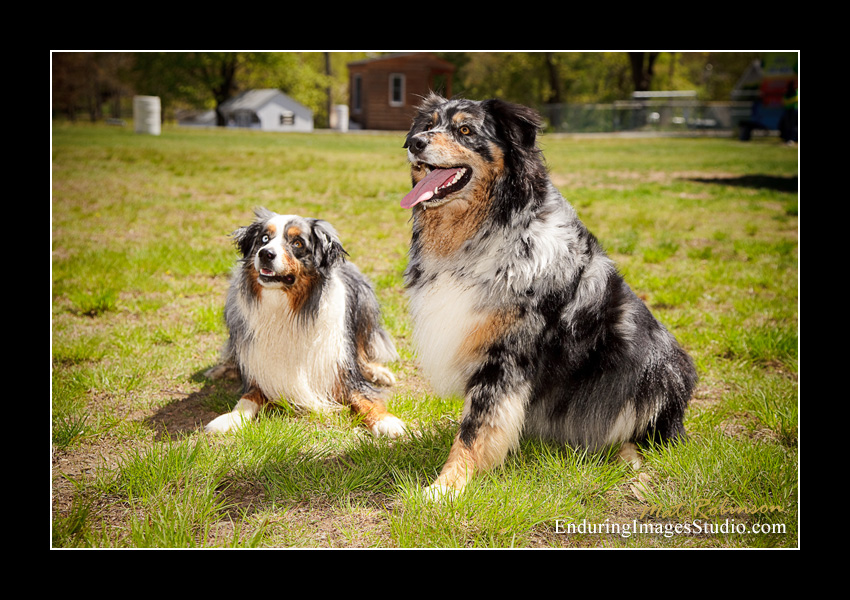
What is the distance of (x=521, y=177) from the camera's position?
10.5 feet

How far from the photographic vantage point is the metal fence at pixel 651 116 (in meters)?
35.5

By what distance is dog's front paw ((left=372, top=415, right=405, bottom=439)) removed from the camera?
3.95m

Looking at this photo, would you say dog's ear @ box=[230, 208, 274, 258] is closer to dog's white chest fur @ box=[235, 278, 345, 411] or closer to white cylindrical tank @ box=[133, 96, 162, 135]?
dog's white chest fur @ box=[235, 278, 345, 411]

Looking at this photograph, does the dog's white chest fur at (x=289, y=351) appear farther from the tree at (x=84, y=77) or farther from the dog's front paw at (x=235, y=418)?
the tree at (x=84, y=77)

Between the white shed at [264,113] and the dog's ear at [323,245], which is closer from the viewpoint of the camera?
the dog's ear at [323,245]

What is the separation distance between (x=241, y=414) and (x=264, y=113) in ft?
50.5

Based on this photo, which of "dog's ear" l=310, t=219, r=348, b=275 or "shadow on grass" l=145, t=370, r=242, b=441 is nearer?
"shadow on grass" l=145, t=370, r=242, b=441

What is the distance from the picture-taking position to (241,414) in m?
4.09

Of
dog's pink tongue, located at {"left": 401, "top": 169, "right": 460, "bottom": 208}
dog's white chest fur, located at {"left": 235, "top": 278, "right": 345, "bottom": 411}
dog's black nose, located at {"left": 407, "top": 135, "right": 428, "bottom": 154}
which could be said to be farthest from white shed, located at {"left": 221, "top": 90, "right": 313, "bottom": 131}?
dog's black nose, located at {"left": 407, "top": 135, "right": 428, "bottom": 154}

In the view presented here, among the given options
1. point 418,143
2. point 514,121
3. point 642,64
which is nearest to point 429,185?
point 418,143

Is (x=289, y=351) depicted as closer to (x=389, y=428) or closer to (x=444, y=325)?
(x=389, y=428)

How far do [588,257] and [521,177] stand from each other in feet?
1.99

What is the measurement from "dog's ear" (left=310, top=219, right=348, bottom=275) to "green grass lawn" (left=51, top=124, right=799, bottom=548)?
79 centimetres

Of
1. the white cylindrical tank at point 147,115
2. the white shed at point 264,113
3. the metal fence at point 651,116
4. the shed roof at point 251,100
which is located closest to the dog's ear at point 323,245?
the white cylindrical tank at point 147,115
